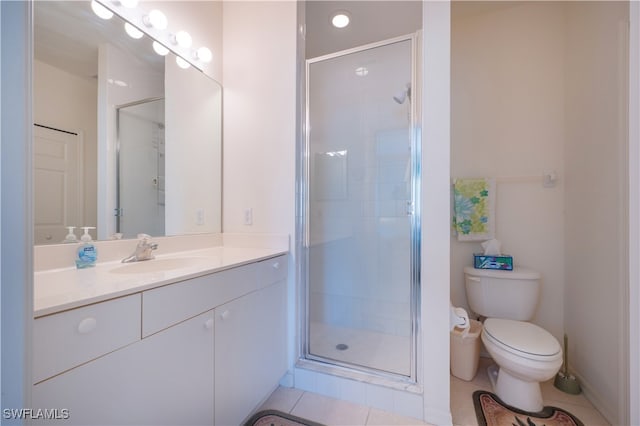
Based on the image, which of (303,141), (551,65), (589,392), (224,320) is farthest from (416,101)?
(589,392)

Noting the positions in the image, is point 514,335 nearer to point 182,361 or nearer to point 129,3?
point 182,361

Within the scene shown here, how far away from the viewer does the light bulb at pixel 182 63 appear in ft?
5.05

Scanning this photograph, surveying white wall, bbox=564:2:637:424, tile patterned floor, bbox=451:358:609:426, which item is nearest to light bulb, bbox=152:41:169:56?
white wall, bbox=564:2:637:424

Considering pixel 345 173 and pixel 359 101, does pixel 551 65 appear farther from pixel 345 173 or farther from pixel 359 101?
pixel 345 173

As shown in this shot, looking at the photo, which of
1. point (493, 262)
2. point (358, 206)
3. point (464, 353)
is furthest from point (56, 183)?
point (493, 262)

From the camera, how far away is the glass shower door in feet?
6.01

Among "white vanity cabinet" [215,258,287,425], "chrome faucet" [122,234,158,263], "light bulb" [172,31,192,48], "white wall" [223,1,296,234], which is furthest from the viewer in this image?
"white wall" [223,1,296,234]

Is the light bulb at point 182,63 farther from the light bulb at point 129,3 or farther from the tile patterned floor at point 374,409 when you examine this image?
the tile patterned floor at point 374,409

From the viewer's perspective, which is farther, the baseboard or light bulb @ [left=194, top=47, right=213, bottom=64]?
light bulb @ [left=194, top=47, right=213, bottom=64]

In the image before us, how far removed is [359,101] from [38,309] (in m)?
2.26

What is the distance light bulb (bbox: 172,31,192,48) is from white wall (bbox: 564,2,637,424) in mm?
2313

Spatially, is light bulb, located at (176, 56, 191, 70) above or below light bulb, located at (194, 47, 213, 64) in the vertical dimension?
below

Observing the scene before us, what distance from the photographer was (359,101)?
222 centimetres

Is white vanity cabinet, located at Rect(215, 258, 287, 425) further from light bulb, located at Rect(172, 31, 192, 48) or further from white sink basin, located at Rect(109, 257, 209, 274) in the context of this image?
light bulb, located at Rect(172, 31, 192, 48)
